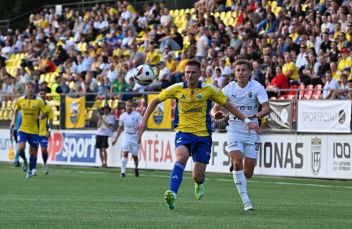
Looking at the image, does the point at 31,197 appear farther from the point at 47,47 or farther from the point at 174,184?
the point at 47,47

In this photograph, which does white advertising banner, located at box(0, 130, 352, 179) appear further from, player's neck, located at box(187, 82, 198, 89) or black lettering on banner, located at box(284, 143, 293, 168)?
player's neck, located at box(187, 82, 198, 89)

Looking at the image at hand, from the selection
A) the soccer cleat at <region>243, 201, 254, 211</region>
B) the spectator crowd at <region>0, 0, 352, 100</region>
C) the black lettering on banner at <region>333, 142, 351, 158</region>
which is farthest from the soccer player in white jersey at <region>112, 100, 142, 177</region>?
the soccer cleat at <region>243, 201, 254, 211</region>

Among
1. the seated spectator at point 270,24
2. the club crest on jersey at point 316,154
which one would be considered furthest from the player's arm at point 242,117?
the seated spectator at point 270,24

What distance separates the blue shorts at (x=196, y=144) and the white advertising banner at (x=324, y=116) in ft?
37.5

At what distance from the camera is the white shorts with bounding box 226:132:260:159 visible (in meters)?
15.8

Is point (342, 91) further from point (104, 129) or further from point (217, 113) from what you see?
point (217, 113)

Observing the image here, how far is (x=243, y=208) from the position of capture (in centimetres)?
1541

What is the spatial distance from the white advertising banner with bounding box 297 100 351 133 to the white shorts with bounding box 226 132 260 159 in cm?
1046

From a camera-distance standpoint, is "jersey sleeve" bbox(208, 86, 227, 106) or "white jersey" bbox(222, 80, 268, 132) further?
"white jersey" bbox(222, 80, 268, 132)

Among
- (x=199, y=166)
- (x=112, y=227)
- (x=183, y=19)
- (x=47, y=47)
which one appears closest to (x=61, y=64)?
(x=47, y=47)

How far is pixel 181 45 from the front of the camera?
36.2 meters

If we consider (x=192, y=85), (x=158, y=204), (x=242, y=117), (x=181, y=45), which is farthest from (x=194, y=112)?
(x=181, y=45)

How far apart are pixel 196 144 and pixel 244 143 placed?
1.05 meters

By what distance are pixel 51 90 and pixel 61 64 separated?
4.72 metres
